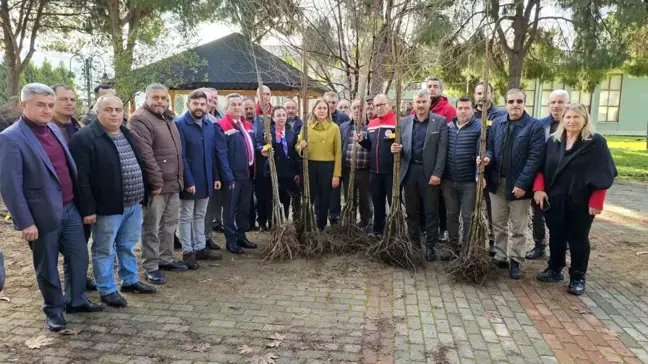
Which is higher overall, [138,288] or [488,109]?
[488,109]

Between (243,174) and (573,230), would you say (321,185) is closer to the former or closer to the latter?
(243,174)

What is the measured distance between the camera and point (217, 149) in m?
5.14

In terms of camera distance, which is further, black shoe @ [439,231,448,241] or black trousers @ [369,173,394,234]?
black shoe @ [439,231,448,241]

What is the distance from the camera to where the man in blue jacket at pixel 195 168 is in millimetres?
4781

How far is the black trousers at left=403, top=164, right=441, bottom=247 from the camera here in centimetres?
520

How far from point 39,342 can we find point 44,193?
1.08 meters

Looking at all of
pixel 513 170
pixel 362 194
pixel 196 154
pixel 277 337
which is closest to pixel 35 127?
pixel 196 154

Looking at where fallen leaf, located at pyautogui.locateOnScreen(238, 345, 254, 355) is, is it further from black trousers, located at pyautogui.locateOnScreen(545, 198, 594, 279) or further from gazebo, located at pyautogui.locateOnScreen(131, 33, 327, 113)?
gazebo, located at pyautogui.locateOnScreen(131, 33, 327, 113)

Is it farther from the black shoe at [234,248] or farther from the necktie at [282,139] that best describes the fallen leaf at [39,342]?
the necktie at [282,139]

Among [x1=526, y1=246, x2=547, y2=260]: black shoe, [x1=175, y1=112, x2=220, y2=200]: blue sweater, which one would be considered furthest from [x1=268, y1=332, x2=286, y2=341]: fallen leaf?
[x1=526, y1=246, x2=547, y2=260]: black shoe

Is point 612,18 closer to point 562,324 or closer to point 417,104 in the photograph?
point 417,104

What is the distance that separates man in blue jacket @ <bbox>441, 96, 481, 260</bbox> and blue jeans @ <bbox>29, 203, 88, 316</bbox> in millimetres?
3631

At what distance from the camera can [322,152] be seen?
588 centimetres

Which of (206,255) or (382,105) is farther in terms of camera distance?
(382,105)
